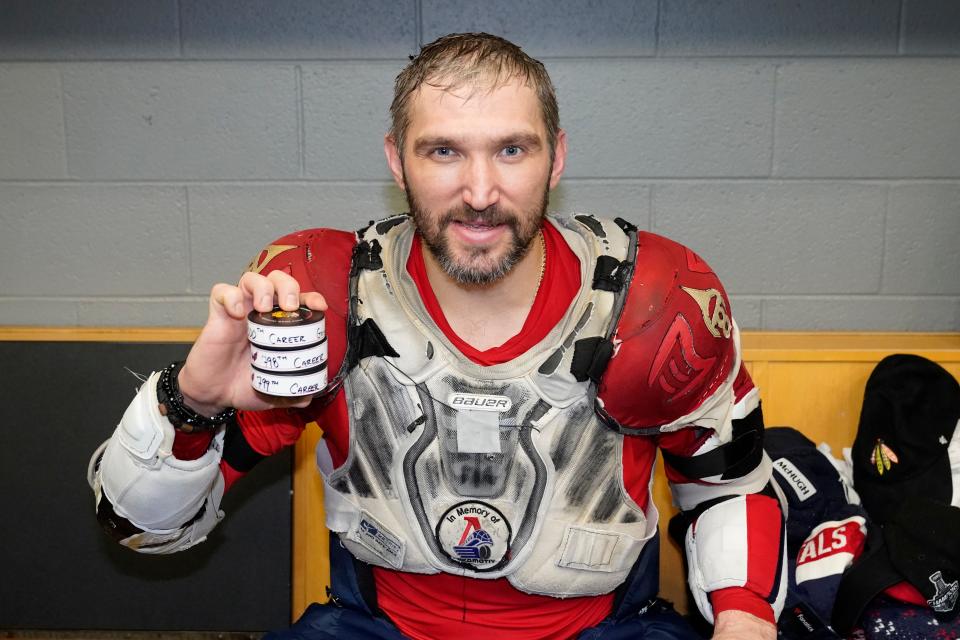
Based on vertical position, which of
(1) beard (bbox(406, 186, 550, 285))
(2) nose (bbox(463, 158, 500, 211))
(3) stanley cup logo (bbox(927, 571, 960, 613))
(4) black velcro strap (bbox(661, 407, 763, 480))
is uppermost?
(2) nose (bbox(463, 158, 500, 211))

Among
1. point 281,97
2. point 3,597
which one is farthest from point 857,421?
point 3,597

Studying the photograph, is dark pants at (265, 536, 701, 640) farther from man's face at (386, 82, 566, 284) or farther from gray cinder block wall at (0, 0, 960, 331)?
gray cinder block wall at (0, 0, 960, 331)

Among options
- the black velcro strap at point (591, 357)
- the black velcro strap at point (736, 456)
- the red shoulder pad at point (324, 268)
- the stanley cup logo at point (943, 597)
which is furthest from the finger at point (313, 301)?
the stanley cup logo at point (943, 597)

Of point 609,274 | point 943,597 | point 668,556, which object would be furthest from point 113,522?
point 943,597

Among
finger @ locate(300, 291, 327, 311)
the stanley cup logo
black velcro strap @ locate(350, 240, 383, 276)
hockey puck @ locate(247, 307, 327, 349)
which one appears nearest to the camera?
hockey puck @ locate(247, 307, 327, 349)

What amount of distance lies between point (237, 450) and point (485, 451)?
0.39 meters

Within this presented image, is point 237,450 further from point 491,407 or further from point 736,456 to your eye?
point 736,456

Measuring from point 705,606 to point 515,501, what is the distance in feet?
1.08

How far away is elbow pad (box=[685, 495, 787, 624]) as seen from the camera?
52.9 inches

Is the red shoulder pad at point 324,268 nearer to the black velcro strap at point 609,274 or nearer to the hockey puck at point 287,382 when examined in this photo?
the hockey puck at point 287,382

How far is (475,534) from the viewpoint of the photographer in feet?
4.52

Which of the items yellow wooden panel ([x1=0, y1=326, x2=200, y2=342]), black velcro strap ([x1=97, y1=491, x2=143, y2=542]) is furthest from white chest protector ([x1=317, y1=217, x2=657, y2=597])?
yellow wooden panel ([x1=0, y1=326, x2=200, y2=342])

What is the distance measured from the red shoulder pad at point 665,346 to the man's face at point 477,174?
195 mm

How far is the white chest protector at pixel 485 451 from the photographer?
1351 mm
